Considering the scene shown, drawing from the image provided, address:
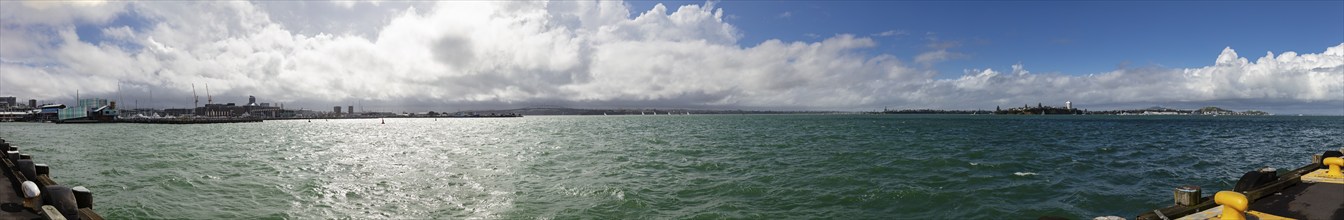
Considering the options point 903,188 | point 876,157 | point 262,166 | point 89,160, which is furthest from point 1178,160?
point 89,160

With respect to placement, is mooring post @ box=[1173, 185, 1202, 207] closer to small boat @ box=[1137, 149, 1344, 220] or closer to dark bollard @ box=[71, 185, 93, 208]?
small boat @ box=[1137, 149, 1344, 220]

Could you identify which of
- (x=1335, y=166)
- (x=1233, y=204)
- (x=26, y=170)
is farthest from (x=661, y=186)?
(x=1335, y=166)

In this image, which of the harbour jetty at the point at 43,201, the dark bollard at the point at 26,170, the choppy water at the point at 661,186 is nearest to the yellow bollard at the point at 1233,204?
the choppy water at the point at 661,186

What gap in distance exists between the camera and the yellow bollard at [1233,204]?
7855mm

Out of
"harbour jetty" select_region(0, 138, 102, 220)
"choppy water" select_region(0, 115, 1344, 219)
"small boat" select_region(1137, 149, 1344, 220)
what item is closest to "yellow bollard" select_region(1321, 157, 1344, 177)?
"small boat" select_region(1137, 149, 1344, 220)

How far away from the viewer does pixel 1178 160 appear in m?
35.1

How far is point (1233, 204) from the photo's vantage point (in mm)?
8000

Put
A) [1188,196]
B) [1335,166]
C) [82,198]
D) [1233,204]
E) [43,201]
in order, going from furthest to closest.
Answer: [1335,166] → [43,201] → [82,198] → [1188,196] → [1233,204]

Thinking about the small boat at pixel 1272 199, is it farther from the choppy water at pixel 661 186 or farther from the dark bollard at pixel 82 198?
the dark bollard at pixel 82 198

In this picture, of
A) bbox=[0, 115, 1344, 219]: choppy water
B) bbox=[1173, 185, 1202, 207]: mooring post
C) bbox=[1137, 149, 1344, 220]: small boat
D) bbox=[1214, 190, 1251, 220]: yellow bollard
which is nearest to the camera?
bbox=[1214, 190, 1251, 220]: yellow bollard

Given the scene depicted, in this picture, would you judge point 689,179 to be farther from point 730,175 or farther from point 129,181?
point 129,181

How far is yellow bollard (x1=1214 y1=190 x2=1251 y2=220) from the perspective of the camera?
7.86m

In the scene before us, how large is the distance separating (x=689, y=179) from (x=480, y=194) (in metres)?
8.93

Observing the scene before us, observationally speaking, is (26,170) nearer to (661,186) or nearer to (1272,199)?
(661,186)
